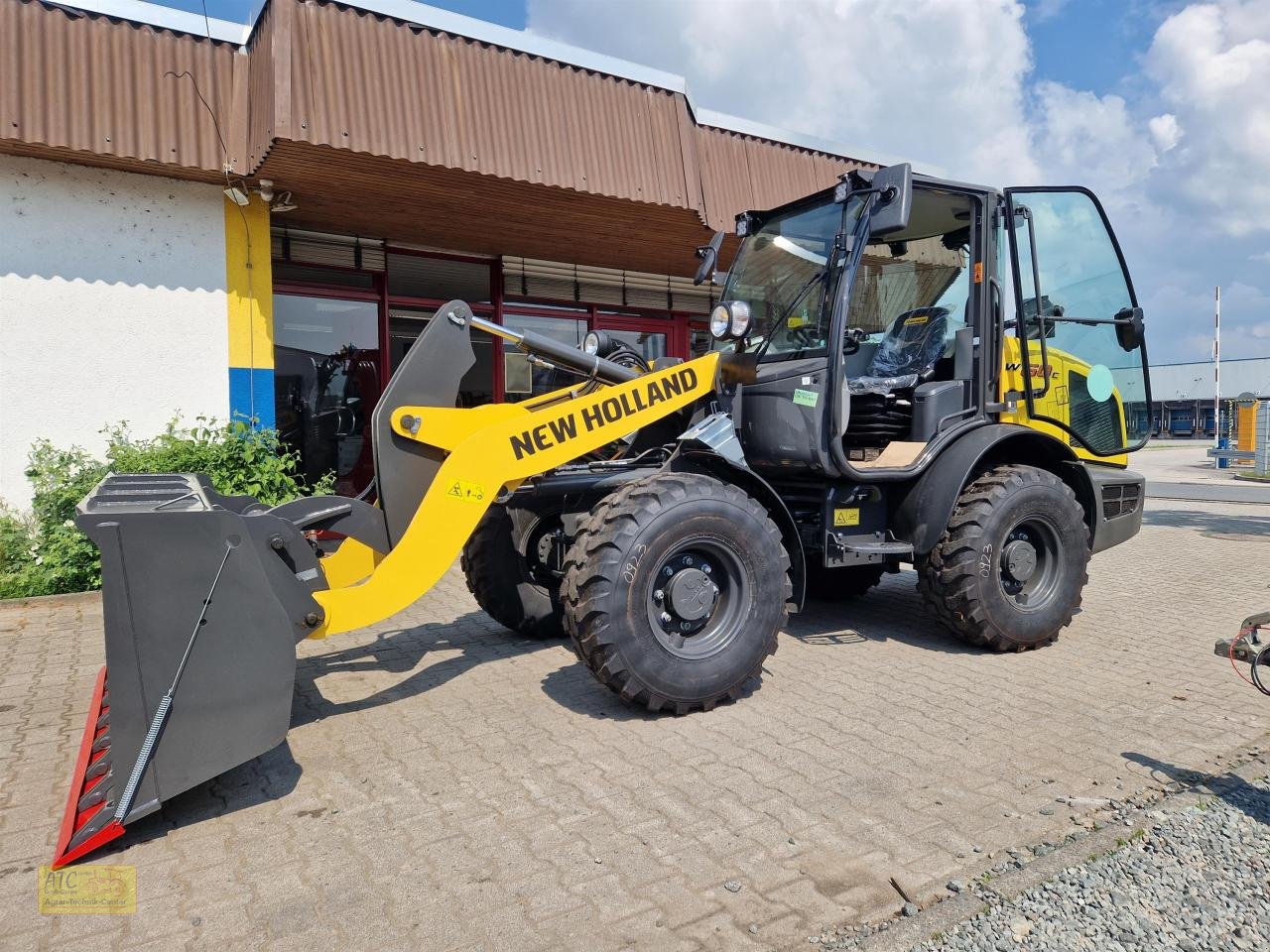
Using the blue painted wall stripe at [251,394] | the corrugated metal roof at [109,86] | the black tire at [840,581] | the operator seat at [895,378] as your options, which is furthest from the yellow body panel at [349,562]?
the corrugated metal roof at [109,86]

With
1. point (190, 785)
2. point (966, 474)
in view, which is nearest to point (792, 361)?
point (966, 474)

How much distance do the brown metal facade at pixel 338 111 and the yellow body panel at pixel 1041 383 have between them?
421cm

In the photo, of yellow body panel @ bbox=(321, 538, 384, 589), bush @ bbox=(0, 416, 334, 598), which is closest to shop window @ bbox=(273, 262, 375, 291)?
bush @ bbox=(0, 416, 334, 598)

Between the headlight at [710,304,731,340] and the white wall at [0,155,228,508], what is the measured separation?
202 inches

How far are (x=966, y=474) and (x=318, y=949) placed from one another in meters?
3.90

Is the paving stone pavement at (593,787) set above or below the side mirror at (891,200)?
below

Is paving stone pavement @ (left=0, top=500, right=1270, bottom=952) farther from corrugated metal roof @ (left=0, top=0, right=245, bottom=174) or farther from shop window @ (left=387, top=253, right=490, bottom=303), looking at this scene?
shop window @ (left=387, top=253, right=490, bottom=303)

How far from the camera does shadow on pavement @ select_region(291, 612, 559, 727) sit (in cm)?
423

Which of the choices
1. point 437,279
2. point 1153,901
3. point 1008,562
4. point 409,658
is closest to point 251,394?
point 437,279

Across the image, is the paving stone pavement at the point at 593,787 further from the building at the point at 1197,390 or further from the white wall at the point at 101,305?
the building at the point at 1197,390

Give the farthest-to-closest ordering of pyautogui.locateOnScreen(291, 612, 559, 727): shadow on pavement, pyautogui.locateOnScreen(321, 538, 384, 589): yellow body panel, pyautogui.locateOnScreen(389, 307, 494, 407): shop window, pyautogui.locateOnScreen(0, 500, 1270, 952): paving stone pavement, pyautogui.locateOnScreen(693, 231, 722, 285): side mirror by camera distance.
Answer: pyautogui.locateOnScreen(389, 307, 494, 407): shop window, pyautogui.locateOnScreen(693, 231, 722, 285): side mirror, pyautogui.locateOnScreen(291, 612, 559, 727): shadow on pavement, pyautogui.locateOnScreen(321, 538, 384, 589): yellow body panel, pyautogui.locateOnScreen(0, 500, 1270, 952): paving stone pavement

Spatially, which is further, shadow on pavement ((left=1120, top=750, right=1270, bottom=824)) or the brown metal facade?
Result: the brown metal facade

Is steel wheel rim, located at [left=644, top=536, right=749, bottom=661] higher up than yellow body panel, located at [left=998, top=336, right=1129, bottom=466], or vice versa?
yellow body panel, located at [left=998, top=336, right=1129, bottom=466]

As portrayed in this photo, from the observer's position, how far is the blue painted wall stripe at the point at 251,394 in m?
7.62
